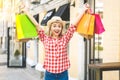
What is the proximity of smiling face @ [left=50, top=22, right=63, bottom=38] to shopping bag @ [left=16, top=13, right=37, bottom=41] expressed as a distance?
0.49 meters

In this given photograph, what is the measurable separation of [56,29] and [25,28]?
80 centimetres

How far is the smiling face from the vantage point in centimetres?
600

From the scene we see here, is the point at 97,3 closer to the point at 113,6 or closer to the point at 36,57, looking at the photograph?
the point at 113,6

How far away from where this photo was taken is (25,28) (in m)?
6.59

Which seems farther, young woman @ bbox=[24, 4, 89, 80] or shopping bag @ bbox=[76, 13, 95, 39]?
shopping bag @ bbox=[76, 13, 95, 39]

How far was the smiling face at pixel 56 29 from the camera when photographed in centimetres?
600

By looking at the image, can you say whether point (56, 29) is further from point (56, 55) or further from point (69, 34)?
point (56, 55)

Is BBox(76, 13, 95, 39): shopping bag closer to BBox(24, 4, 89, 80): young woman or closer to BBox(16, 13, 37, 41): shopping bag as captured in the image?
BBox(24, 4, 89, 80): young woman

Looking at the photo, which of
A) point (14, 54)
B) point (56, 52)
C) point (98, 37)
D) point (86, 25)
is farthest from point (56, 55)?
point (14, 54)

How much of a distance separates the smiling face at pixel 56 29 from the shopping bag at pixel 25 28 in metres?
0.49

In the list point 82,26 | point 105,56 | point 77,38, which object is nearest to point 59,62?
point 82,26

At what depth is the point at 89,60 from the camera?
39.1 feet

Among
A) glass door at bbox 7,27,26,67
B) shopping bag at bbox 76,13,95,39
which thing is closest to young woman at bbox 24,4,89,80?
shopping bag at bbox 76,13,95,39

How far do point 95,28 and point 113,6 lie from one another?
9.87ft
